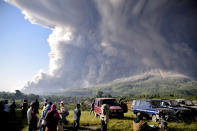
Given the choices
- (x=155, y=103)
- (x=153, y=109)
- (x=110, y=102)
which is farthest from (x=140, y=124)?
(x=110, y=102)

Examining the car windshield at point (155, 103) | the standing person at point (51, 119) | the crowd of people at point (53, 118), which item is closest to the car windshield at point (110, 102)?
the car windshield at point (155, 103)

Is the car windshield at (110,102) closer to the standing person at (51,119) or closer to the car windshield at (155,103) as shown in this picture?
A: the car windshield at (155,103)

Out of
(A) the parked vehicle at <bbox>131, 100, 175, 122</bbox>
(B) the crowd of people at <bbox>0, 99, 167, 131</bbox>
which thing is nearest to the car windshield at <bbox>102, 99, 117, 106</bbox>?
(A) the parked vehicle at <bbox>131, 100, 175, 122</bbox>

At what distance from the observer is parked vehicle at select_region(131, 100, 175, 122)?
39.3ft

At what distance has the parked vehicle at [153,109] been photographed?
39.3ft

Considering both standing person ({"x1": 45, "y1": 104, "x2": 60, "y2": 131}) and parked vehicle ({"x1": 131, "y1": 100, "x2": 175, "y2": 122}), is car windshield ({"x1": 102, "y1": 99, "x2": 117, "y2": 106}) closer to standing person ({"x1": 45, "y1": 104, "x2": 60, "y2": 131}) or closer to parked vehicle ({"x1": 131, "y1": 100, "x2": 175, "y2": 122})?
parked vehicle ({"x1": 131, "y1": 100, "x2": 175, "y2": 122})

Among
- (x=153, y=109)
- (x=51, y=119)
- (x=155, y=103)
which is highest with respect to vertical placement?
(x=51, y=119)

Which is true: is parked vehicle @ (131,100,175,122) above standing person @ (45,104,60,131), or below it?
below

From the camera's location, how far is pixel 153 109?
42.5 feet

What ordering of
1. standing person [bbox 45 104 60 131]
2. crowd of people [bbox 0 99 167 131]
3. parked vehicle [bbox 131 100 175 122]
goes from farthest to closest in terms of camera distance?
parked vehicle [bbox 131 100 175 122]
standing person [bbox 45 104 60 131]
crowd of people [bbox 0 99 167 131]

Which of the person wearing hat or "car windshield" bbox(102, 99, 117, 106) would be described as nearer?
the person wearing hat

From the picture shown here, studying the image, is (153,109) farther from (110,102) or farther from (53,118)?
(53,118)

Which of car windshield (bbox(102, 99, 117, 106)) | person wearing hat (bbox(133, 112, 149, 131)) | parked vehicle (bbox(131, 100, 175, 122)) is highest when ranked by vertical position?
person wearing hat (bbox(133, 112, 149, 131))

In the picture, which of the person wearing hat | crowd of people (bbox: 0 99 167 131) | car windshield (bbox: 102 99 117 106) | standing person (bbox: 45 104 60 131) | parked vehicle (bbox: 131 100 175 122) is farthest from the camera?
car windshield (bbox: 102 99 117 106)
